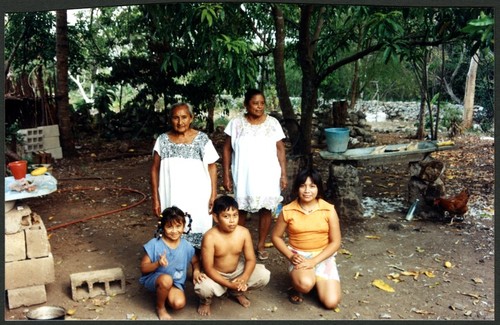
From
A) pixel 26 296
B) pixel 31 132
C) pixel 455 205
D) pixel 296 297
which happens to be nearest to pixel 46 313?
pixel 26 296

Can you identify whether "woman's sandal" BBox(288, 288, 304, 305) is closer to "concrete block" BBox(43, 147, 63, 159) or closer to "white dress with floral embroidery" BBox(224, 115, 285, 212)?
"white dress with floral embroidery" BBox(224, 115, 285, 212)

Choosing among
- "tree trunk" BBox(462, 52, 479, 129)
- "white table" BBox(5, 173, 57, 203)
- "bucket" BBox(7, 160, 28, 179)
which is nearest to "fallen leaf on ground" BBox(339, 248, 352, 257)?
"white table" BBox(5, 173, 57, 203)

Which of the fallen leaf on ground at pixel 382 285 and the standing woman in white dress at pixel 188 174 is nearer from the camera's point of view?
the standing woman in white dress at pixel 188 174

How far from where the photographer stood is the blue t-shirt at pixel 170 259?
3287mm

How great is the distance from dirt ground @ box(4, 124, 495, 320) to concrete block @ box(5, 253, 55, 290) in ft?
0.60

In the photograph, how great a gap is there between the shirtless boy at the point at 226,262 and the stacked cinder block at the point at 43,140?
583 cm

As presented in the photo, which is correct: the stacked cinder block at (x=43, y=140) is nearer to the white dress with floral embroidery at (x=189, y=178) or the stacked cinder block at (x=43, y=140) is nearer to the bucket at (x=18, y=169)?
the bucket at (x=18, y=169)

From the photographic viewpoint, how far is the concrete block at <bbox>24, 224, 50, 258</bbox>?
11.3 feet

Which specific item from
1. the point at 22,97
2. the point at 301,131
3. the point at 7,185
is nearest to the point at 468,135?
the point at 301,131

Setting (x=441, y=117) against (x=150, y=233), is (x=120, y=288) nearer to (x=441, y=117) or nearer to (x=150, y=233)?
(x=150, y=233)

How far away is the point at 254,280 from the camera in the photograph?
349cm

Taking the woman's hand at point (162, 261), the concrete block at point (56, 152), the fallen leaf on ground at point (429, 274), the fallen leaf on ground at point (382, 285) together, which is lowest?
the fallen leaf on ground at point (382, 285)

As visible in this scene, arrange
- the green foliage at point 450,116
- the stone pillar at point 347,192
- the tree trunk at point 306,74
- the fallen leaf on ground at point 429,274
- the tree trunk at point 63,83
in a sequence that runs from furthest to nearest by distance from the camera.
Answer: the green foliage at point 450,116
the tree trunk at point 63,83
the tree trunk at point 306,74
the stone pillar at point 347,192
the fallen leaf on ground at point 429,274

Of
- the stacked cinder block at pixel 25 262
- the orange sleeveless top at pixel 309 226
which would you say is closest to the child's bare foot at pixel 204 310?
the orange sleeveless top at pixel 309 226
